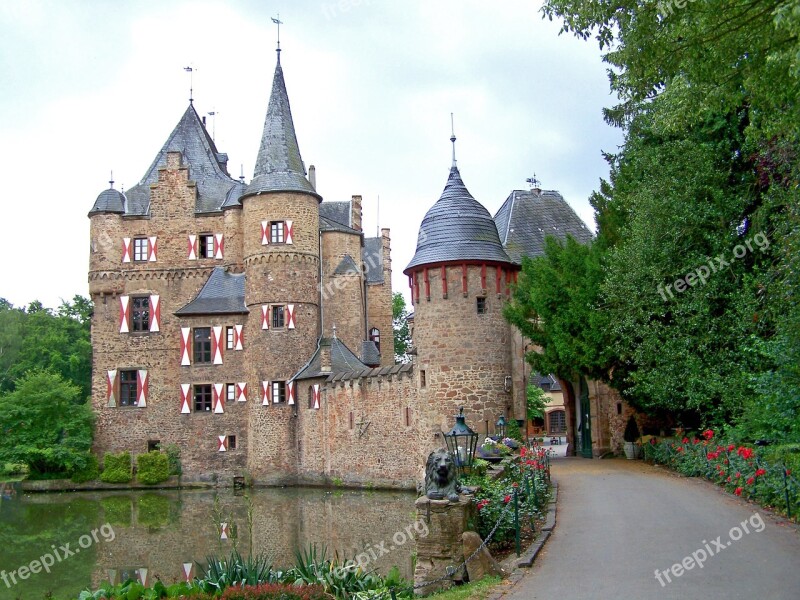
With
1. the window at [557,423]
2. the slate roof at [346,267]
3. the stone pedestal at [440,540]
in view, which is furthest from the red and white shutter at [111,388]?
the window at [557,423]

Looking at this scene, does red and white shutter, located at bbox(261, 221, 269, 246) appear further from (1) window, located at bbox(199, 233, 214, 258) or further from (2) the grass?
(2) the grass

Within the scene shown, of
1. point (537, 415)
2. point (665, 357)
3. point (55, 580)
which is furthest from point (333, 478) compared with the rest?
point (537, 415)

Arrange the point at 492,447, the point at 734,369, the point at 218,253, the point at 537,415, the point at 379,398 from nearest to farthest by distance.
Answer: the point at 492,447, the point at 734,369, the point at 379,398, the point at 218,253, the point at 537,415

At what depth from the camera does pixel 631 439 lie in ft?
75.3

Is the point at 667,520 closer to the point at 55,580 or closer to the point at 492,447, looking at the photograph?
the point at 492,447

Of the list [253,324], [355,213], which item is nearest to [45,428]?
[253,324]

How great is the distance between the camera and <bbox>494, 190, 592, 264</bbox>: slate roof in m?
28.5

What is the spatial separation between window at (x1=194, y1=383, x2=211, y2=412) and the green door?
587 inches

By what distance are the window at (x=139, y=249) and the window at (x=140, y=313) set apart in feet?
5.50

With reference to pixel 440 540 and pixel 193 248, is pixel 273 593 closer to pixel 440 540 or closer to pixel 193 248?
pixel 440 540

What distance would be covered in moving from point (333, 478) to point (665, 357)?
45.9ft

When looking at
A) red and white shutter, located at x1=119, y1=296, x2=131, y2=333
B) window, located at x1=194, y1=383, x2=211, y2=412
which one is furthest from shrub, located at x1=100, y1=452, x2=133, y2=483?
red and white shutter, located at x1=119, y1=296, x2=131, y2=333

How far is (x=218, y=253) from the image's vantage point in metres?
33.8

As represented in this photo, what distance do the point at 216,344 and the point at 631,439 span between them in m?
16.9
